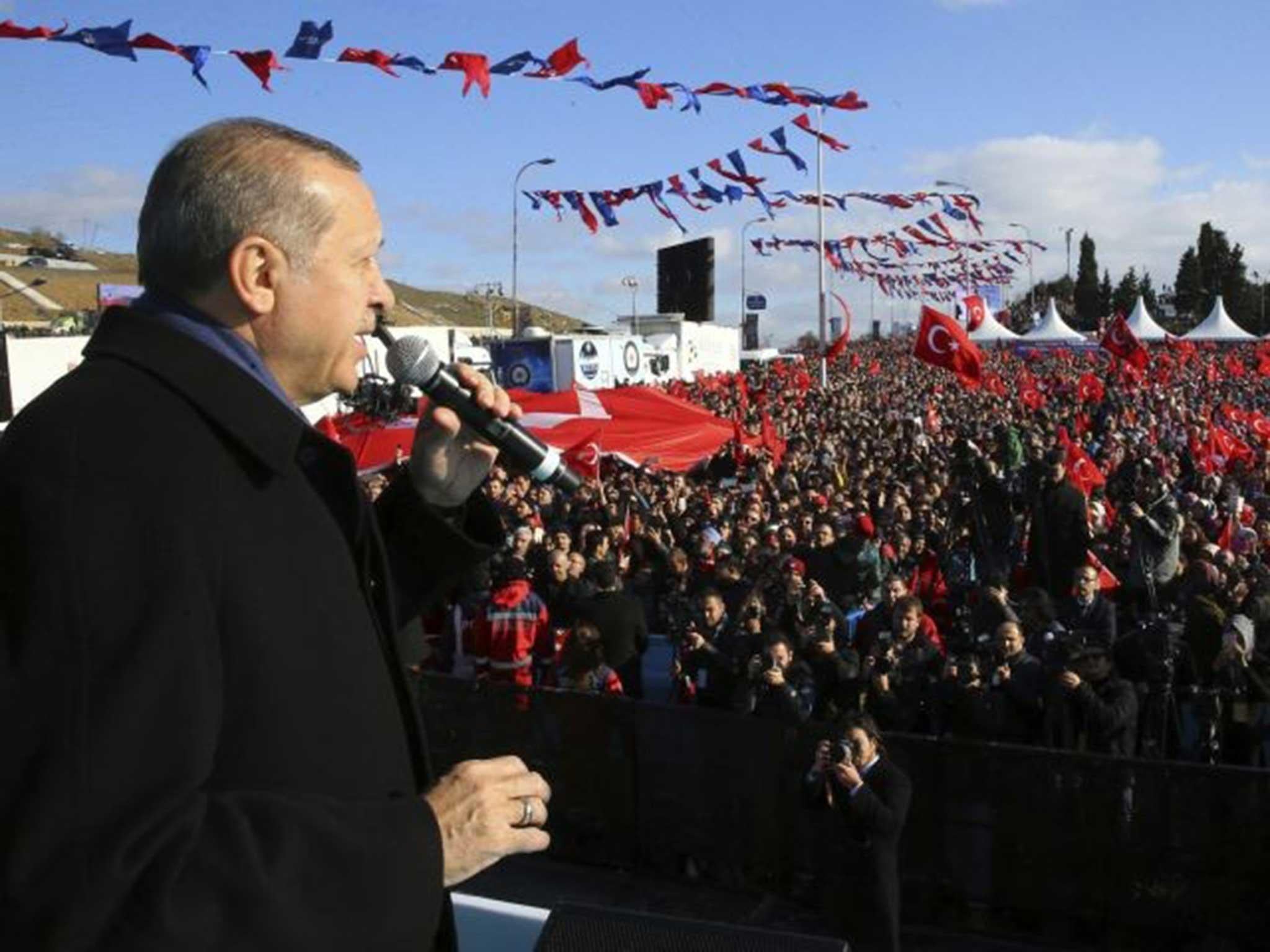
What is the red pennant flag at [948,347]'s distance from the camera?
712 inches

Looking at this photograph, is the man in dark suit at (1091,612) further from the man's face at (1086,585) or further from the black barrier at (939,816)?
the black barrier at (939,816)

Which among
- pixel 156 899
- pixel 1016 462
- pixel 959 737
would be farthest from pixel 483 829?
pixel 1016 462

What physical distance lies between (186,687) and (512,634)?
26.0 feet

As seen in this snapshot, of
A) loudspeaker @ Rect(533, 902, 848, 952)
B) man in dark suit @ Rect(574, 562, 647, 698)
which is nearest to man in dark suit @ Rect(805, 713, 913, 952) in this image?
man in dark suit @ Rect(574, 562, 647, 698)

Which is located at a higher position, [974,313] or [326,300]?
[974,313]

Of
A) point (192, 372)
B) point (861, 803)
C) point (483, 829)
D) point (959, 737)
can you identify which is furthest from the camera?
point (959, 737)

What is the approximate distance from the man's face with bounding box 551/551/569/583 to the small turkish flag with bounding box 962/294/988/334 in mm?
37158

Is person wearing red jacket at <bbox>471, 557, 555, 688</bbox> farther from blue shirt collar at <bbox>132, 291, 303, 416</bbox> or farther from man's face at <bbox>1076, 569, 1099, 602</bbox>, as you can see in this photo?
blue shirt collar at <bbox>132, 291, 303, 416</bbox>

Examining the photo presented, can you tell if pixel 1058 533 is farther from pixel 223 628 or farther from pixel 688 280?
pixel 688 280

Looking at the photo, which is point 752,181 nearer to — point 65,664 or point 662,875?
point 662,875

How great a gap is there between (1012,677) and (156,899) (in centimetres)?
691

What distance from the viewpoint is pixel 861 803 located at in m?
5.99

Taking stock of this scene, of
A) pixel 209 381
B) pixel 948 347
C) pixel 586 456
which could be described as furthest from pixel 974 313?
pixel 209 381

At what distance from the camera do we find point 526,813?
4.79 feet
